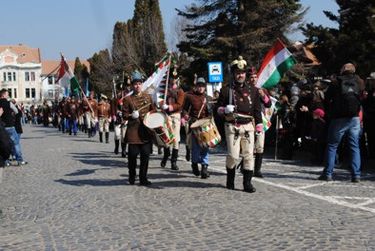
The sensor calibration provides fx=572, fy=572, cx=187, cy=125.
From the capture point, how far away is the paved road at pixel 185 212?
604cm

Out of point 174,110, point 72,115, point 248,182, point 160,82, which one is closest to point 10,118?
point 160,82

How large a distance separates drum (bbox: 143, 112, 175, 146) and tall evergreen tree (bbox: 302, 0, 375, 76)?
33.7 feet

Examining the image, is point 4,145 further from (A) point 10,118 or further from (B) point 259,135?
(A) point 10,118

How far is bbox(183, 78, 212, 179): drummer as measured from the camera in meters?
10.4

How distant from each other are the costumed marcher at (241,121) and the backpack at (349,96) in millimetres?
1553

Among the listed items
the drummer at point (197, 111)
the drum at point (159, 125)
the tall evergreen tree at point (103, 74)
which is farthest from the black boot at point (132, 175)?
the tall evergreen tree at point (103, 74)

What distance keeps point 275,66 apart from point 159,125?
3.22 m

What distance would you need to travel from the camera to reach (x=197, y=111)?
10.7 meters

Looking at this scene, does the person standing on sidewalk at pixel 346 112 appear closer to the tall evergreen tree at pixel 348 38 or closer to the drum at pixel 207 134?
the drum at pixel 207 134

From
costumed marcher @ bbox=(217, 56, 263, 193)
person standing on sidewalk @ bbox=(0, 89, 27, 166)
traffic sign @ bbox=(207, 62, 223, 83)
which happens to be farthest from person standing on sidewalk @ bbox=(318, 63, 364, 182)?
traffic sign @ bbox=(207, 62, 223, 83)

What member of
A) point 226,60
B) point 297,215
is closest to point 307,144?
point 297,215

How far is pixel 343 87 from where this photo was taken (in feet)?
31.2

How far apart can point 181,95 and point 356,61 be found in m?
10.4

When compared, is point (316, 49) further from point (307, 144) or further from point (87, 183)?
point (87, 183)
